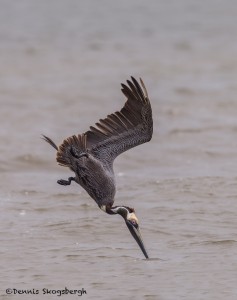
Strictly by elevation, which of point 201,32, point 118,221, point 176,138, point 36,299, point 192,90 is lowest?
point 36,299

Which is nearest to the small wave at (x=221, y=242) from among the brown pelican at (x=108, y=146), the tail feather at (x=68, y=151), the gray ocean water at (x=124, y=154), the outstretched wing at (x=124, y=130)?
the gray ocean water at (x=124, y=154)

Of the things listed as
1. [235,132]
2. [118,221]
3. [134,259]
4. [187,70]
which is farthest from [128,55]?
[134,259]

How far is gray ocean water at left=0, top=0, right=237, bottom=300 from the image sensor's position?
29.3ft

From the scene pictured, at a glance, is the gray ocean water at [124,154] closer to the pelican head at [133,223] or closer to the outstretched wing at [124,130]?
the pelican head at [133,223]

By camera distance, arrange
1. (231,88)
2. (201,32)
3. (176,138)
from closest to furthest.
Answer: (176,138)
(231,88)
(201,32)

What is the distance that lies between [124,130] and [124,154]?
412 cm

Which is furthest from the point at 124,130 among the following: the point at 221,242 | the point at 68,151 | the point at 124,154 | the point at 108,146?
the point at 124,154

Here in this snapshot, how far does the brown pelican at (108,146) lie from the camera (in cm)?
913

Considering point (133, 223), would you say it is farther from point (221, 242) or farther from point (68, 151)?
point (221, 242)

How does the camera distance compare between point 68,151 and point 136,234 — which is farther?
point 68,151

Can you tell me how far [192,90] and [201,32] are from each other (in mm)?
6288

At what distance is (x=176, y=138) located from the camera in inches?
562

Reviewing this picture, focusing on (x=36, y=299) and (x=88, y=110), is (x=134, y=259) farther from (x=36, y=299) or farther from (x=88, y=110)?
(x=88, y=110)

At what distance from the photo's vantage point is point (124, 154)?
13.5 meters
